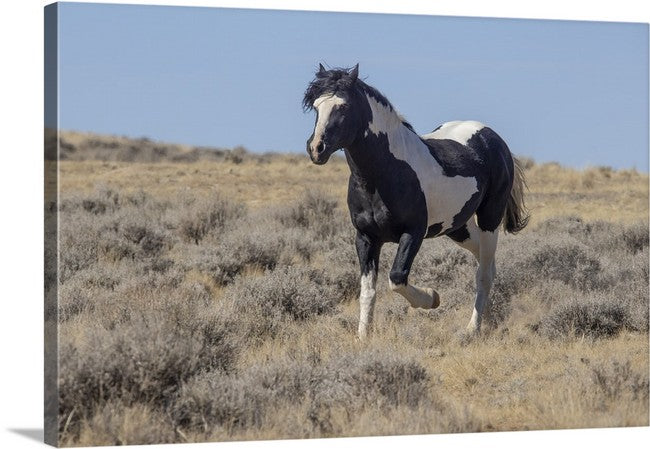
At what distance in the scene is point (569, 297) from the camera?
1128cm

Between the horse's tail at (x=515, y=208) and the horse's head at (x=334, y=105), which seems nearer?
the horse's head at (x=334, y=105)

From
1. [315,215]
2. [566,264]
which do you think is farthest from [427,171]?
[315,215]

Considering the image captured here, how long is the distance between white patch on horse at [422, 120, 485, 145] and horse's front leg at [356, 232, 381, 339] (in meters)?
1.42

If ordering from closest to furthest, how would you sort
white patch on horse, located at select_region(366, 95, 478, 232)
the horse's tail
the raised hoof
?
white patch on horse, located at select_region(366, 95, 478, 232) → the raised hoof → the horse's tail

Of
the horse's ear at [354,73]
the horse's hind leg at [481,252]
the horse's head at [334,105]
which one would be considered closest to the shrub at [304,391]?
the horse's head at [334,105]

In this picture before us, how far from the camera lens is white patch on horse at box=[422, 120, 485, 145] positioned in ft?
34.9

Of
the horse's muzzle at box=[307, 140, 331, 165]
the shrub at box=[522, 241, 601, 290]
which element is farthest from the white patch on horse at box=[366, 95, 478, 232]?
the shrub at box=[522, 241, 601, 290]

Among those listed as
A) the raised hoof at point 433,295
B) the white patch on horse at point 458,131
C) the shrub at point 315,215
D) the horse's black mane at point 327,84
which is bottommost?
the raised hoof at point 433,295

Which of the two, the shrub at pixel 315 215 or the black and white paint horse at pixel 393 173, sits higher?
the black and white paint horse at pixel 393 173

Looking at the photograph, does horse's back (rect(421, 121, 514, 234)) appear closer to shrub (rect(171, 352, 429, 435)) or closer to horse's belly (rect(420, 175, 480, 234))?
horse's belly (rect(420, 175, 480, 234))

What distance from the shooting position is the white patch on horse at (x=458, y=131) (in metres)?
10.6

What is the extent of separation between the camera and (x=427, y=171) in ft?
31.9

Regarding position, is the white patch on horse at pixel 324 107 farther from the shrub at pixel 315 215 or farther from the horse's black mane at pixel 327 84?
the shrub at pixel 315 215

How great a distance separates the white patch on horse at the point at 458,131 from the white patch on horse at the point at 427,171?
0.56 metres
